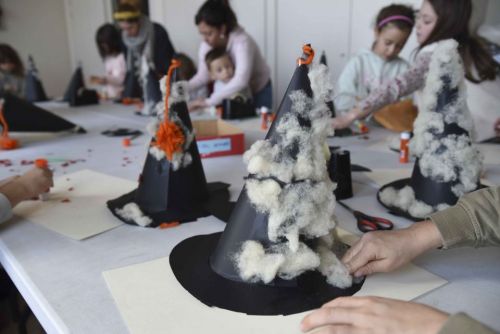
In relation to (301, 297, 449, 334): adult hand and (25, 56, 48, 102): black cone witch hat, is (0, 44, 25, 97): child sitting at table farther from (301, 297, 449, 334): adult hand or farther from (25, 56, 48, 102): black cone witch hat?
(301, 297, 449, 334): adult hand

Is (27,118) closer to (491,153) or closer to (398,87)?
Result: (398,87)

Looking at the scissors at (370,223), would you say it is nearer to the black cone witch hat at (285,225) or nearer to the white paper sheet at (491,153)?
the black cone witch hat at (285,225)

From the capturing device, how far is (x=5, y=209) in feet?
2.74

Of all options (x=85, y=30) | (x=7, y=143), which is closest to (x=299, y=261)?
(x=7, y=143)

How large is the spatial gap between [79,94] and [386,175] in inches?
75.5

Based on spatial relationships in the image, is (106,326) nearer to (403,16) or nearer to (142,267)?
(142,267)

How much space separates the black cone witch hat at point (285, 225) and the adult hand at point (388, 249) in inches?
1.2

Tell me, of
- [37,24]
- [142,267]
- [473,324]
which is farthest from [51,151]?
[37,24]

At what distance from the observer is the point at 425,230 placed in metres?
0.65

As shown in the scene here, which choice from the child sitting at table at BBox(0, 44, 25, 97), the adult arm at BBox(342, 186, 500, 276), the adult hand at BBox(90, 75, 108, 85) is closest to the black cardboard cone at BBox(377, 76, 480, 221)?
the adult arm at BBox(342, 186, 500, 276)

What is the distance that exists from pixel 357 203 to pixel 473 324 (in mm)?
521

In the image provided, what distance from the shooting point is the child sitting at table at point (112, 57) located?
2.93m

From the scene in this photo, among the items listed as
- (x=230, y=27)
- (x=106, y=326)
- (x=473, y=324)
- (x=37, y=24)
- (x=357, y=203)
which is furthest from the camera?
(x=37, y=24)

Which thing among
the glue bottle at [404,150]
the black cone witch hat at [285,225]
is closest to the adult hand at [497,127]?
the glue bottle at [404,150]
